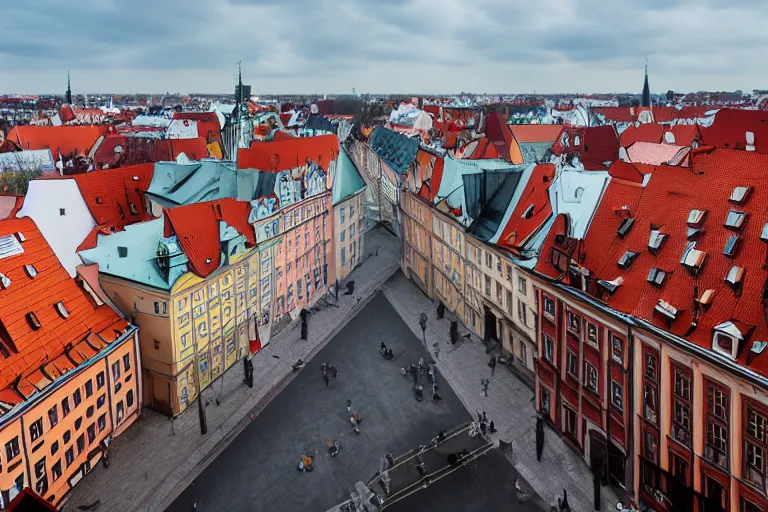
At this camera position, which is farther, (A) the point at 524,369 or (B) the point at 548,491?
(A) the point at 524,369

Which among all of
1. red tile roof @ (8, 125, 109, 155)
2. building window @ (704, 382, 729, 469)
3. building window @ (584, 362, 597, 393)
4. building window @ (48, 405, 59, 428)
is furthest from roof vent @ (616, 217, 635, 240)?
red tile roof @ (8, 125, 109, 155)

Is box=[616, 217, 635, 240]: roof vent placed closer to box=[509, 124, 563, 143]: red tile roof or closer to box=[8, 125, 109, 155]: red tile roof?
box=[509, 124, 563, 143]: red tile roof

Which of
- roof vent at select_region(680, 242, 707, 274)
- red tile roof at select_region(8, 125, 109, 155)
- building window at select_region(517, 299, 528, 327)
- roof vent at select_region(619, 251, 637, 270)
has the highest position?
red tile roof at select_region(8, 125, 109, 155)

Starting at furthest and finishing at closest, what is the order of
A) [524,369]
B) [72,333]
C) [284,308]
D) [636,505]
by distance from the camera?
[284,308] → [524,369] → [72,333] → [636,505]

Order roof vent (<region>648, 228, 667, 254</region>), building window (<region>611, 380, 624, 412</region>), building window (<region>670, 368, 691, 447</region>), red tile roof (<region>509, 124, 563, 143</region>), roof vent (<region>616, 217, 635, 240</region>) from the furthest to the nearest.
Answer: red tile roof (<region>509, 124, 563, 143</region>), roof vent (<region>616, 217, 635, 240</region>), roof vent (<region>648, 228, 667, 254</region>), building window (<region>611, 380, 624, 412</region>), building window (<region>670, 368, 691, 447</region>)

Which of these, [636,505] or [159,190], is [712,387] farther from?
[159,190]

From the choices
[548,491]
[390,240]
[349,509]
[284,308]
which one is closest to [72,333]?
[349,509]

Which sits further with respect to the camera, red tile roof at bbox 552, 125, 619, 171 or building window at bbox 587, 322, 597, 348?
red tile roof at bbox 552, 125, 619, 171
